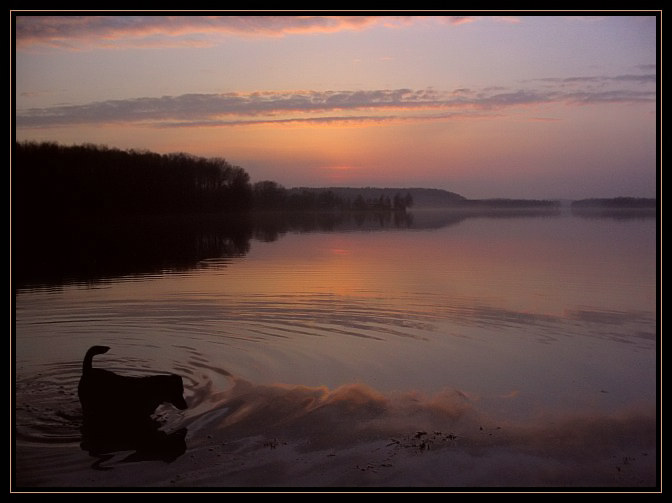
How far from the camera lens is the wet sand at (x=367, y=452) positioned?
7.38m

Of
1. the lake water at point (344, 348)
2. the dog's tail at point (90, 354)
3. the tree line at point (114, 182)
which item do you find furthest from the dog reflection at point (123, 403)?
the tree line at point (114, 182)

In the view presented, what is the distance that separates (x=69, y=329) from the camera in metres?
14.7

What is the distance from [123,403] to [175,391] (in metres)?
0.67

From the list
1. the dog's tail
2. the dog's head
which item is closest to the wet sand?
the dog's head

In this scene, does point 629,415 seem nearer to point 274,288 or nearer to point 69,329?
point 69,329

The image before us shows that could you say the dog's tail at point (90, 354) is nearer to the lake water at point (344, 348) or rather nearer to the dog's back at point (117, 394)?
the dog's back at point (117, 394)

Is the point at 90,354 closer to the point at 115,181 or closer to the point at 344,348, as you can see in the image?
the point at 344,348

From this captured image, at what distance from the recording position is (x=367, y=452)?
8.03 metres

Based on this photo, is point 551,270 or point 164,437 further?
point 551,270

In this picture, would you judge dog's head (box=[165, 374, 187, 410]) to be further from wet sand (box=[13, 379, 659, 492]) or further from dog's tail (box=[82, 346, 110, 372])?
dog's tail (box=[82, 346, 110, 372])

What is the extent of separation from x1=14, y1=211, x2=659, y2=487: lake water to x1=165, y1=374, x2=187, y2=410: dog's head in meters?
0.24

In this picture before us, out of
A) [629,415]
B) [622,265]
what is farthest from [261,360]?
[622,265]

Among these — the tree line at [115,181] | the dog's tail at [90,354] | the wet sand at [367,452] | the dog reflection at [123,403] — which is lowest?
the wet sand at [367,452]
